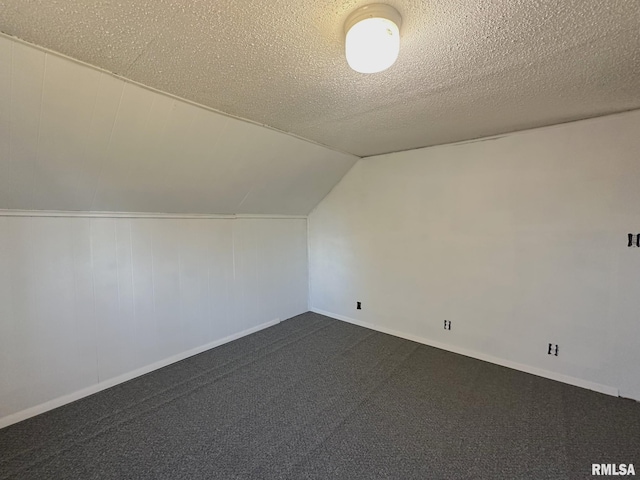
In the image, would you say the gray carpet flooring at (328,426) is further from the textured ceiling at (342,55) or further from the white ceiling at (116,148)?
the textured ceiling at (342,55)

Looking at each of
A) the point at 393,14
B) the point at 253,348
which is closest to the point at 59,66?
the point at 393,14

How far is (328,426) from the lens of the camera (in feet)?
6.49

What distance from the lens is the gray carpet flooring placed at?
1.66 meters

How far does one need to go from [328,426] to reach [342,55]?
2217mm

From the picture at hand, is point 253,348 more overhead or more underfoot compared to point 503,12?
more underfoot

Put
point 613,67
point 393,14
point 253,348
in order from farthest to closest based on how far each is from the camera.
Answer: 1. point 253,348
2. point 613,67
3. point 393,14

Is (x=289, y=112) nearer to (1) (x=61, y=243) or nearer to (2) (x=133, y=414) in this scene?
(1) (x=61, y=243)

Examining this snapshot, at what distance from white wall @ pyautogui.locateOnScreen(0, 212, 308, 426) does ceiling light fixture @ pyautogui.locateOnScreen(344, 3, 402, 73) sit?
239cm

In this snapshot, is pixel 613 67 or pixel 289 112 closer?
pixel 613 67

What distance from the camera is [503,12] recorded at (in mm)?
1138

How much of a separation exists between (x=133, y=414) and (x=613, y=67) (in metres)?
3.67

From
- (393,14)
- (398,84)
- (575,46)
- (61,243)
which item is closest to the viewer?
(393,14)
